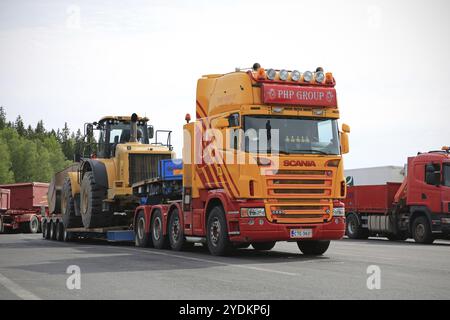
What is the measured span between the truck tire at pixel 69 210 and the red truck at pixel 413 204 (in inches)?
451

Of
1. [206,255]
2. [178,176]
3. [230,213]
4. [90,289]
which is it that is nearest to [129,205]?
[178,176]

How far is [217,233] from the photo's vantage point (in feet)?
51.1

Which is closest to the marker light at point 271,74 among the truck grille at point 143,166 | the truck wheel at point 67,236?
the truck grille at point 143,166

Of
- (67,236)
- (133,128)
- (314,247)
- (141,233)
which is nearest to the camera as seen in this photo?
(314,247)

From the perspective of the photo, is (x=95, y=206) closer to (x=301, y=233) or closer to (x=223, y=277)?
(x=301, y=233)

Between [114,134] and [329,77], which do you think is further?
[114,134]

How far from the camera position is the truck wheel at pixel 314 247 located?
16.3 metres

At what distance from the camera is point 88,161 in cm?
2303

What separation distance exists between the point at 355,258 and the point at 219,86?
197 inches

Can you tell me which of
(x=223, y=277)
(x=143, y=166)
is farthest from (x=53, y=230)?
(x=223, y=277)

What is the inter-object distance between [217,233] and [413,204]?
11.3 metres

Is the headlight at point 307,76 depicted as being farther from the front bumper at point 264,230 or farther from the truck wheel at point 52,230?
the truck wheel at point 52,230

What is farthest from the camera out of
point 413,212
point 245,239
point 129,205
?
point 413,212

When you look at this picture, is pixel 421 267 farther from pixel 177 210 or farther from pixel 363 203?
pixel 363 203
